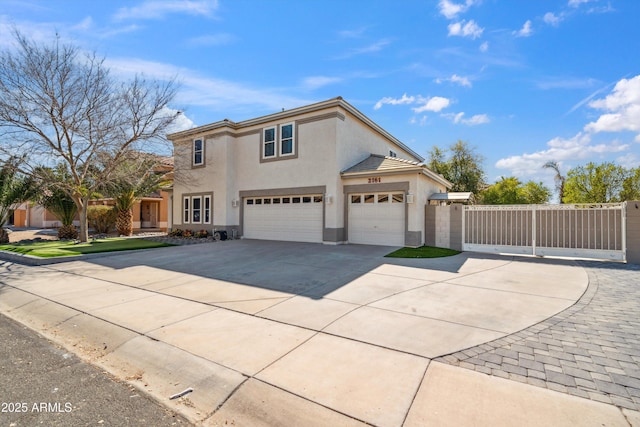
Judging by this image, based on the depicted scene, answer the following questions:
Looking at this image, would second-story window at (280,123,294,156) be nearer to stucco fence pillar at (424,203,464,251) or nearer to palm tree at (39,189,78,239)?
stucco fence pillar at (424,203,464,251)

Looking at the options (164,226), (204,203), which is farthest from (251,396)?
(164,226)

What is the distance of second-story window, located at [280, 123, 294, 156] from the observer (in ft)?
52.8

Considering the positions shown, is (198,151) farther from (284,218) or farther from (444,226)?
(444,226)

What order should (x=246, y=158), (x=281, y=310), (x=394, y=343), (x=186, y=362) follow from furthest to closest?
(x=246, y=158) < (x=281, y=310) < (x=394, y=343) < (x=186, y=362)

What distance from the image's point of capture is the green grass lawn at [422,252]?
36.8ft

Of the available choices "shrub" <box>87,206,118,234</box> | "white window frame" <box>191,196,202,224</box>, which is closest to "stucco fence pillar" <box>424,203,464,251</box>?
"white window frame" <box>191,196,202,224</box>

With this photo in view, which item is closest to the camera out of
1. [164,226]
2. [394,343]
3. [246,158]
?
[394,343]

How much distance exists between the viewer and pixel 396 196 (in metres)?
13.8

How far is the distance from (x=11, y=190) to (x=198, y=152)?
9142 mm

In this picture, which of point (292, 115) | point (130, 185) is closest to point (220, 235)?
point (130, 185)

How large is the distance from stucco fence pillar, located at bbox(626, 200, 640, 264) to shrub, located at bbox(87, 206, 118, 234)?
28.3 m

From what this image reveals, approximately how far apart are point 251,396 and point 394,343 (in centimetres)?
199

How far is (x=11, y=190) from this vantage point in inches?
604

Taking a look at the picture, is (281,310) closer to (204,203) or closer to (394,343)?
(394,343)
